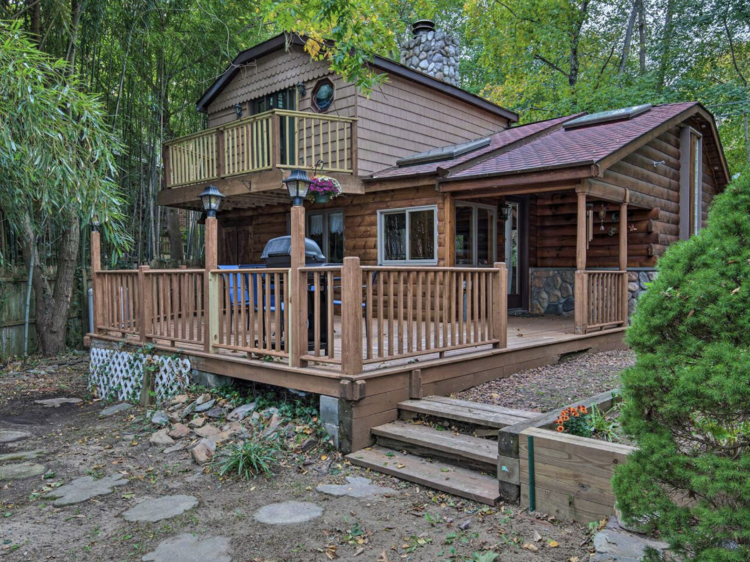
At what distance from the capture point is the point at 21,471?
4387mm

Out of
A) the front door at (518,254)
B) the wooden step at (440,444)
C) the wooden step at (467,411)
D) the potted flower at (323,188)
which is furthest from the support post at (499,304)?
the front door at (518,254)

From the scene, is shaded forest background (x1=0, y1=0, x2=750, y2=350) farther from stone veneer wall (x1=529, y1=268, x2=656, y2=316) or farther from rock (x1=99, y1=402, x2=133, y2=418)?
stone veneer wall (x1=529, y1=268, x2=656, y2=316)

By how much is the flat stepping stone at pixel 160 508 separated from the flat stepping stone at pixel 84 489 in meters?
0.45

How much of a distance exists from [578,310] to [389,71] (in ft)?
17.5

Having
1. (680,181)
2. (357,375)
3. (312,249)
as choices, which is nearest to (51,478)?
(357,375)

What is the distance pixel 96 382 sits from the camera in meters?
7.21

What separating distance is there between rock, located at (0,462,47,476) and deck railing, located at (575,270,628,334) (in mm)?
6032

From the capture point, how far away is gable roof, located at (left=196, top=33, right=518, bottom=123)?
31.7ft

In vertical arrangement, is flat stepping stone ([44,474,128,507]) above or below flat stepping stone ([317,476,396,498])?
below

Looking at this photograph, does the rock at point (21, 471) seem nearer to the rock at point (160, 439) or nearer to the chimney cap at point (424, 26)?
the rock at point (160, 439)

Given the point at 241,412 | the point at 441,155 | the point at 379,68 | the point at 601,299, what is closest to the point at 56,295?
the point at 241,412

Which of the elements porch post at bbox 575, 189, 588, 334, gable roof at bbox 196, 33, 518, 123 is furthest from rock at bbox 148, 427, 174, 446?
gable roof at bbox 196, 33, 518, 123

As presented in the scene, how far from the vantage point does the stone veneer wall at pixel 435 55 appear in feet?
38.7

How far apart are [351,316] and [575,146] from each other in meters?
5.58
